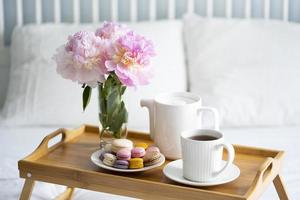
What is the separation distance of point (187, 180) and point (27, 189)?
469 mm

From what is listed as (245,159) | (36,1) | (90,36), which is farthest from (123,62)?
(36,1)

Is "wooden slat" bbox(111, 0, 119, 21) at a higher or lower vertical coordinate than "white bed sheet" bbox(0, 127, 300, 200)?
higher

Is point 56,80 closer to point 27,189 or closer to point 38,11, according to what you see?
point 38,11

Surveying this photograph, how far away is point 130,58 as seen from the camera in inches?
60.4

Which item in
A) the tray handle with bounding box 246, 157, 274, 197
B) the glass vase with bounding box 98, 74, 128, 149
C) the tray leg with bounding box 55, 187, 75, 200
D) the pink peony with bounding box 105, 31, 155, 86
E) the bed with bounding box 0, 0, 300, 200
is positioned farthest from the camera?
the bed with bounding box 0, 0, 300, 200

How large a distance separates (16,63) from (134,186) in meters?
1.19

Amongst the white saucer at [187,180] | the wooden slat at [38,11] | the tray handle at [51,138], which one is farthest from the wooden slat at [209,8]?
the white saucer at [187,180]

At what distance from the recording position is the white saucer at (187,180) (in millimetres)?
1460

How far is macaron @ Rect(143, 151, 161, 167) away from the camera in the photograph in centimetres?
157

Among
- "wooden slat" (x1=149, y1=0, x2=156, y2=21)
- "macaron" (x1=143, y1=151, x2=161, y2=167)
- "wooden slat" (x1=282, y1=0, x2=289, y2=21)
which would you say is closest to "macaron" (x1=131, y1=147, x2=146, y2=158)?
"macaron" (x1=143, y1=151, x2=161, y2=167)

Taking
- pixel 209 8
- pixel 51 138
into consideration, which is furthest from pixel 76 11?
pixel 51 138

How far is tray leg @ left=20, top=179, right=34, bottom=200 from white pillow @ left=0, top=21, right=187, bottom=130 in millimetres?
668

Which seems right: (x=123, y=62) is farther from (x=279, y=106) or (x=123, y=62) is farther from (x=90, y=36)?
(x=279, y=106)

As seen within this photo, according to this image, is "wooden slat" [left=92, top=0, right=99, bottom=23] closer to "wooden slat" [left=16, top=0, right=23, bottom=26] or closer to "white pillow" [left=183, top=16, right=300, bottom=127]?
"wooden slat" [left=16, top=0, right=23, bottom=26]
